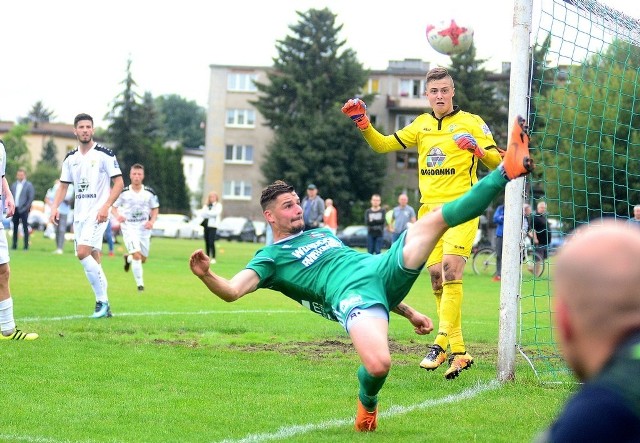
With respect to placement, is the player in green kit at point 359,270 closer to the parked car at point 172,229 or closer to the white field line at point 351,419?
the white field line at point 351,419

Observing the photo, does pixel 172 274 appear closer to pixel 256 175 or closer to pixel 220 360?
pixel 220 360

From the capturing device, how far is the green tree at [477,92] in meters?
64.5

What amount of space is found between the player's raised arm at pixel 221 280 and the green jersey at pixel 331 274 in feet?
0.42

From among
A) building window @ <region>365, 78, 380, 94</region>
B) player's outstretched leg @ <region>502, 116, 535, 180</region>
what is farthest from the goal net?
building window @ <region>365, 78, 380, 94</region>

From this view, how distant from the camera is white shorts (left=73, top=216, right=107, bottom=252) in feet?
39.1

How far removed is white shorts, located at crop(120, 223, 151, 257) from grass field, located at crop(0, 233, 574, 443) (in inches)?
184

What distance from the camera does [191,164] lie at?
436ft

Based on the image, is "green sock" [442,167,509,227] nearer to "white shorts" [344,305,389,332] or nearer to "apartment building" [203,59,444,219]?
"white shorts" [344,305,389,332]

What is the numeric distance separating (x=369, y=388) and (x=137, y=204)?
1337 cm

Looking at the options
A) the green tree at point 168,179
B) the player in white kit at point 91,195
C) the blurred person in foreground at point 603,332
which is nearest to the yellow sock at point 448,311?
the player in white kit at point 91,195

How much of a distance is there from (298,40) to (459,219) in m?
65.8

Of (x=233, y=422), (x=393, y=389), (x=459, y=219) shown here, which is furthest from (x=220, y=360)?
(x=459, y=219)

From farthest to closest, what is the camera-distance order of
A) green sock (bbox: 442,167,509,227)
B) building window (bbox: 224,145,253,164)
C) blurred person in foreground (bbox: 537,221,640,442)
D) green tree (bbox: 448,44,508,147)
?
building window (bbox: 224,145,253,164)
green tree (bbox: 448,44,508,147)
green sock (bbox: 442,167,509,227)
blurred person in foreground (bbox: 537,221,640,442)

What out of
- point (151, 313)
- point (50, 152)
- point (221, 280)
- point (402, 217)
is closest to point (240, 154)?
point (50, 152)
